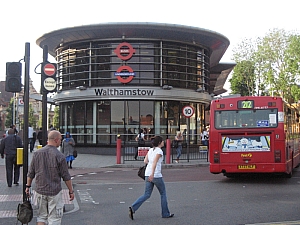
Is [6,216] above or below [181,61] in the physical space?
below

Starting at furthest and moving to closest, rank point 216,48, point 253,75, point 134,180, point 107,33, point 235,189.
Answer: point 253,75 < point 216,48 < point 107,33 < point 134,180 < point 235,189

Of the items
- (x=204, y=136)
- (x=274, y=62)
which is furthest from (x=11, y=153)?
(x=274, y=62)

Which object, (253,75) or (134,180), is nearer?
(134,180)

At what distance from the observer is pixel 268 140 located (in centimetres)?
1356

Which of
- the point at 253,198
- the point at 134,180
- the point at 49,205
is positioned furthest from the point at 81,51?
the point at 49,205

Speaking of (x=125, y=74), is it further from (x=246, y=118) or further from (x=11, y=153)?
(x=11, y=153)

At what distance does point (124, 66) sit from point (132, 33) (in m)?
2.33

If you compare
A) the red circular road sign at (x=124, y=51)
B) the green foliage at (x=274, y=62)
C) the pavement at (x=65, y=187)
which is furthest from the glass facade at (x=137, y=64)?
the green foliage at (x=274, y=62)

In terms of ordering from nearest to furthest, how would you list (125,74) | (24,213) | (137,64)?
(24,213) < (125,74) < (137,64)

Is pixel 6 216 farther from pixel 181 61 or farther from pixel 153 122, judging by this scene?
pixel 181 61

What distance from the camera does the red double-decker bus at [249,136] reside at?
44.3ft

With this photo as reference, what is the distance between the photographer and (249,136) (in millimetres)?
13727

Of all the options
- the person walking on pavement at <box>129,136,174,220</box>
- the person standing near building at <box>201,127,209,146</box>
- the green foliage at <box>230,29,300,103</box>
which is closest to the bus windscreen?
the person walking on pavement at <box>129,136,174,220</box>

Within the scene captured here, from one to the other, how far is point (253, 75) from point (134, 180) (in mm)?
33743
